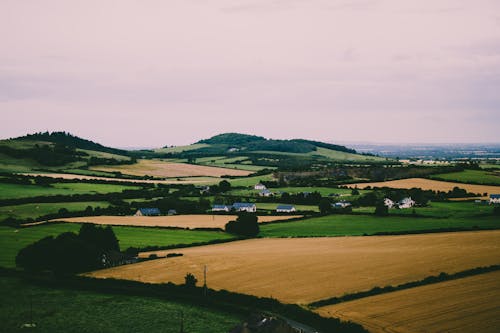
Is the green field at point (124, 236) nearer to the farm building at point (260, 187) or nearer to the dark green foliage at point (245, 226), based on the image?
the dark green foliage at point (245, 226)

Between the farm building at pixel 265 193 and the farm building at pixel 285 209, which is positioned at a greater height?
the farm building at pixel 265 193

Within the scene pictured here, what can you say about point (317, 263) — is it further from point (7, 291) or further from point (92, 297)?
point (7, 291)

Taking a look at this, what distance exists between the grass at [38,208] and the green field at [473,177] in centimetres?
6198

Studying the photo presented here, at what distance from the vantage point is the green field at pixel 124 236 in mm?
56719

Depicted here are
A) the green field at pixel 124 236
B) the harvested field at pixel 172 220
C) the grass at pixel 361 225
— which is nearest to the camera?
the green field at pixel 124 236

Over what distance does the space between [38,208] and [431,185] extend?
64.0 metres

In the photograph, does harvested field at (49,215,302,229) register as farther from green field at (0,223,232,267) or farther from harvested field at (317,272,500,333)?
harvested field at (317,272,500,333)

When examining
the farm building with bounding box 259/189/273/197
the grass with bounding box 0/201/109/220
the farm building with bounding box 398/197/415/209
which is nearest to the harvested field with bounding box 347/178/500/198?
the farm building with bounding box 398/197/415/209

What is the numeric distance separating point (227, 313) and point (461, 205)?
177ft

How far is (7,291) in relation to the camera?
134ft

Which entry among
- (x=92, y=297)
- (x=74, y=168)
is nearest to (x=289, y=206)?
(x=92, y=297)

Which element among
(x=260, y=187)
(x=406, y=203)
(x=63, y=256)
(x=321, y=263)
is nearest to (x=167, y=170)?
(x=260, y=187)

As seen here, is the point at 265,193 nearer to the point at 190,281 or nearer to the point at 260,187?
the point at 260,187

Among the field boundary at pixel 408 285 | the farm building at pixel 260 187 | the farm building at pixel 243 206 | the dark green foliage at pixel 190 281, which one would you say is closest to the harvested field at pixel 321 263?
the field boundary at pixel 408 285
